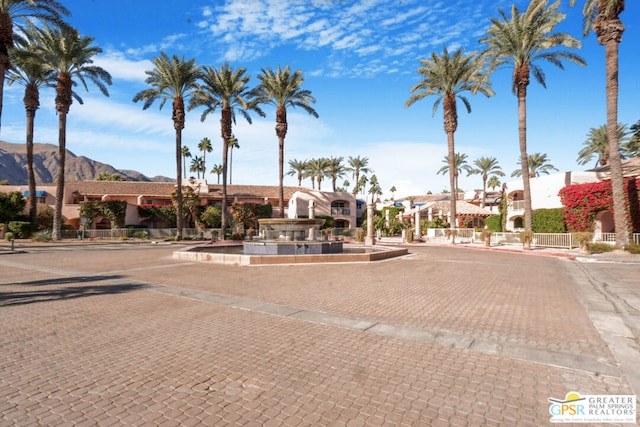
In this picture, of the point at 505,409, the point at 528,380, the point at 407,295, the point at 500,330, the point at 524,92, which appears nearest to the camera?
the point at 505,409

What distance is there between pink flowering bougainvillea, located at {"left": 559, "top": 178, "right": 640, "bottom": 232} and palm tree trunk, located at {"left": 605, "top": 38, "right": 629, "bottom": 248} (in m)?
5.19

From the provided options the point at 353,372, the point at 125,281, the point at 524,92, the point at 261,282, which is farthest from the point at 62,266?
the point at 524,92

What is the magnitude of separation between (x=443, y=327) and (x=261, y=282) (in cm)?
617

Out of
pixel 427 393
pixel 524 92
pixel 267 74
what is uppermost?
pixel 267 74

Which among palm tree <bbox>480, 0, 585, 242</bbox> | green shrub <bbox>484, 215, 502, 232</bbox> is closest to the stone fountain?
palm tree <bbox>480, 0, 585, 242</bbox>

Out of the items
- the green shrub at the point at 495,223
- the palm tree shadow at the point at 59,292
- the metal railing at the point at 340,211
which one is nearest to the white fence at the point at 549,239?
the green shrub at the point at 495,223

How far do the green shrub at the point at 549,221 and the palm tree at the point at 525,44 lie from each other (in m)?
5.61

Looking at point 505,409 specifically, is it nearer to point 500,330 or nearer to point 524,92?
point 500,330

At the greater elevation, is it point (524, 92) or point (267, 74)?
point (267, 74)

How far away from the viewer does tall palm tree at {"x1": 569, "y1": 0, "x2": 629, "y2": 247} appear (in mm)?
19545

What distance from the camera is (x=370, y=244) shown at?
2703 centimetres

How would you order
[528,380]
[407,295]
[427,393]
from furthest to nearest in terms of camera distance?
[407,295] → [528,380] → [427,393]

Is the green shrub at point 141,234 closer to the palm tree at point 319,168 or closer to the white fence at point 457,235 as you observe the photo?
the white fence at point 457,235

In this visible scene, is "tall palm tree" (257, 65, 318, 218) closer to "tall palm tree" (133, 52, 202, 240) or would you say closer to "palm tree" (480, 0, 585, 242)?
"tall palm tree" (133, 52, 202, 240)
